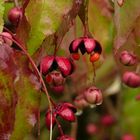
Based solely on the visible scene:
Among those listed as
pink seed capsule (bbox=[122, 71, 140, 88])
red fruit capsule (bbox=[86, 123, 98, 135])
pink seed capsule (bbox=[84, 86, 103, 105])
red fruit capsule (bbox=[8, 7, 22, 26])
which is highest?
red fruit capsule (bbox=[8, 7, 22, 26])

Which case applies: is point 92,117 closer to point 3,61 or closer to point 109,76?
point 109,76

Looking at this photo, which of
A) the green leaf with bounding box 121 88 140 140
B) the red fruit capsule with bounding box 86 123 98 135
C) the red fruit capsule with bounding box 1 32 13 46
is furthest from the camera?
the green leaf with bounding box 121 88 140 140

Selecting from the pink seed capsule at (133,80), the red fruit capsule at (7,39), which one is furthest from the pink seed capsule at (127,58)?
the red fruit capsule at (7,39)

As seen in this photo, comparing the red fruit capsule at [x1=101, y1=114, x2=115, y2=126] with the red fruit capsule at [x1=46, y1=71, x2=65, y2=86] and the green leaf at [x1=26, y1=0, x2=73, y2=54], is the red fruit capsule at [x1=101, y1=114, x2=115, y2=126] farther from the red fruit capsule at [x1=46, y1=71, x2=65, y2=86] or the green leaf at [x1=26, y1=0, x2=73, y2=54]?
the green leaf at [x1=26, y1=0, x2=73, y2=54]

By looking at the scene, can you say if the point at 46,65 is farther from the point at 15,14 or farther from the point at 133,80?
the point at 133,80

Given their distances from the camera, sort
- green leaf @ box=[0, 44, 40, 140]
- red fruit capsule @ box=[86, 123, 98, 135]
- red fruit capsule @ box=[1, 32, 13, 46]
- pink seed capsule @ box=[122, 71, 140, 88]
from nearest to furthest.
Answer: green leaf @ box=[0, 44, 40, 140] → red fruit capsule @ box=[1, 32, 13, 46] → pink seed capsule @ box=[122, 71, 140, 88] → red fruit capsule @ box=[86, 123, 98, 135]

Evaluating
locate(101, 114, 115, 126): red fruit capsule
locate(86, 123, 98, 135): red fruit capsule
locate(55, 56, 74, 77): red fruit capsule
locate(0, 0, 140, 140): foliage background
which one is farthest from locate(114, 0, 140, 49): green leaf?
locate(86, 123, 98, 135): red fruit capsule

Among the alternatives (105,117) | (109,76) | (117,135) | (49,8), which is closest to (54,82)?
(49,8)

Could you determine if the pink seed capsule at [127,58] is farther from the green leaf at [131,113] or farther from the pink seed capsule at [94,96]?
the green leaf at [131,113]
